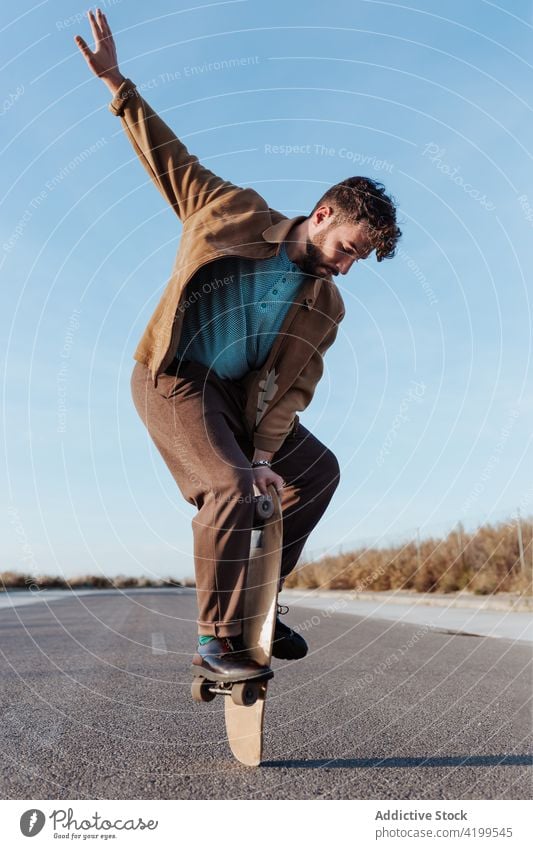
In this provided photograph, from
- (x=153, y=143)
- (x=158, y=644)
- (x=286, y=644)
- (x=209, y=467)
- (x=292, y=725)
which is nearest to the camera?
(x=209, y=467)

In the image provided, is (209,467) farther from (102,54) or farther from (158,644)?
(158,644)

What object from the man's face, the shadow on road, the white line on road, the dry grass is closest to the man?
the man's face

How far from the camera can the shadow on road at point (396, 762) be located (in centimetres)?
345

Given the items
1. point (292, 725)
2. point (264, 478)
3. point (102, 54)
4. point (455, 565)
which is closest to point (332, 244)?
point (264, 478)

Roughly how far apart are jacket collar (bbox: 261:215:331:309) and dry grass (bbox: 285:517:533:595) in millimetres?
10766

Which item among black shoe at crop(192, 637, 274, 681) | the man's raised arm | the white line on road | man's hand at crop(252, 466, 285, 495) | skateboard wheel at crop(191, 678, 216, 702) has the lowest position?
the white line on road

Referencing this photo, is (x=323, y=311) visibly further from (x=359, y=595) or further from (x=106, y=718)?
(x=359, y=595)

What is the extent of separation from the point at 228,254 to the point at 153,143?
2.35 ft

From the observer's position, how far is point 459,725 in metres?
4.47

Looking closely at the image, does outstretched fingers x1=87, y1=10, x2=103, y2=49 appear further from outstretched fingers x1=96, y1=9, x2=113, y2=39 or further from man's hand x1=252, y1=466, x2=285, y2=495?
man's hand x1=252, y1=466, x2=285, y2=495

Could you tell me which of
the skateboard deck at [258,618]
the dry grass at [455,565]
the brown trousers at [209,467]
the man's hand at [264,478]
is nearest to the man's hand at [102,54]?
the brown trousers at [209,467]

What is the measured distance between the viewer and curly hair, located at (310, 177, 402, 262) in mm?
3805

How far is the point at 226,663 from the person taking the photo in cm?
365

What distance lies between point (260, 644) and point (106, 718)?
132 centimetres
